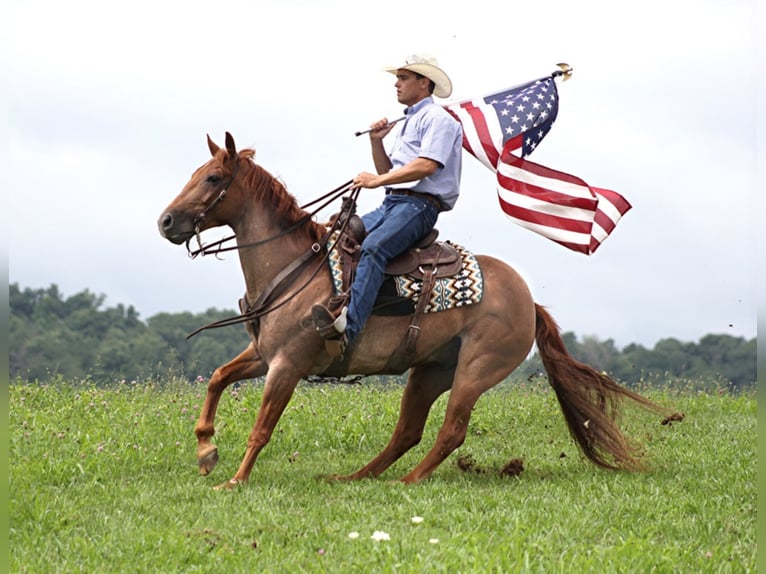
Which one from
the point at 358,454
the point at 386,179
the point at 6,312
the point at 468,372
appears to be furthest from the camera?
the point at 358,454

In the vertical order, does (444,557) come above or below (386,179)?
below

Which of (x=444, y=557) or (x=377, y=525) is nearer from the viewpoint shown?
(x=444, y=557)

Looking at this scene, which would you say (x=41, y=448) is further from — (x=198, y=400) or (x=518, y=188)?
(x=518, y=188)

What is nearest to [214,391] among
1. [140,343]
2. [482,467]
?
[482,467]

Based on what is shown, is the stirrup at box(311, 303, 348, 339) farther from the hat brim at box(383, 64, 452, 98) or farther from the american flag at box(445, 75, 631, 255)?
the american flag at box(445, 75, 631, 255)

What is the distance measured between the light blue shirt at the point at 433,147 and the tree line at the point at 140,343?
101ft

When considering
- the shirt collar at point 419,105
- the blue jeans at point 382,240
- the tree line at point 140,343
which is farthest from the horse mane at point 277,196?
the tree line at point 140,343

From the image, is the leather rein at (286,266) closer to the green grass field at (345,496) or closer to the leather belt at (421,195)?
the leather belt at (421,195)

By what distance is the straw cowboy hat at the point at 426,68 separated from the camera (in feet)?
28.1

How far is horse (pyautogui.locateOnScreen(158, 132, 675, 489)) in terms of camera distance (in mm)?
8227

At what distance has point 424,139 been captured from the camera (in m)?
8.36

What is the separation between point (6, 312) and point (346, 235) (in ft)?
16.7

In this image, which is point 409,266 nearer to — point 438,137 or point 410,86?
point 438,137

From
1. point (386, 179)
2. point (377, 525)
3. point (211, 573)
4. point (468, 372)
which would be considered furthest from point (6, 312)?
point (468, 372)
